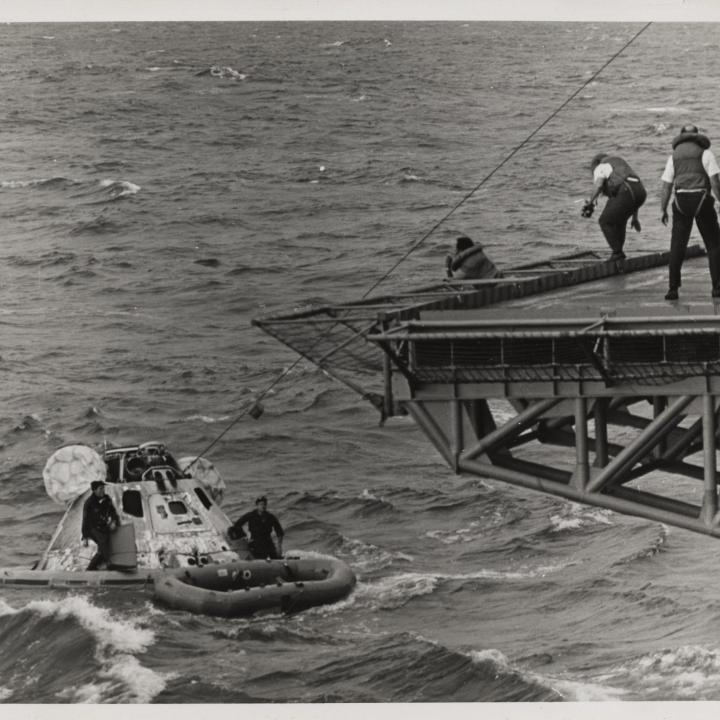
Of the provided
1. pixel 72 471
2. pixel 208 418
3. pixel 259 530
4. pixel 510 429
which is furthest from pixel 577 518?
pixel 510 429

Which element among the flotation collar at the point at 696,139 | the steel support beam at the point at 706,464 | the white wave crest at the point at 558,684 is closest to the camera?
the steel support beam at the point at 706,464

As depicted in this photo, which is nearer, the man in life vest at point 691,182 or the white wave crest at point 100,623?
the man in life vest at point 691,182

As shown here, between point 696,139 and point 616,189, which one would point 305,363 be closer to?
point 616,189

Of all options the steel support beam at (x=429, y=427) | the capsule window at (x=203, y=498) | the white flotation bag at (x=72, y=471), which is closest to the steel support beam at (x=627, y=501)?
the steel support beam at (x=429, y=427)

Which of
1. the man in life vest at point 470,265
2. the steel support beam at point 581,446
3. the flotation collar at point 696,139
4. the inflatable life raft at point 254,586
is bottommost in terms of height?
the inflatable life raft at point 254,586

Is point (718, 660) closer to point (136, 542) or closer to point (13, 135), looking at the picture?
point (136, 542)

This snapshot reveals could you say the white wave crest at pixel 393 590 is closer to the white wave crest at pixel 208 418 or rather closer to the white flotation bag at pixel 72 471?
the white flotation bag at pixel 72 471

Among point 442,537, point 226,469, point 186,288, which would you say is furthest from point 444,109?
point 442,537
